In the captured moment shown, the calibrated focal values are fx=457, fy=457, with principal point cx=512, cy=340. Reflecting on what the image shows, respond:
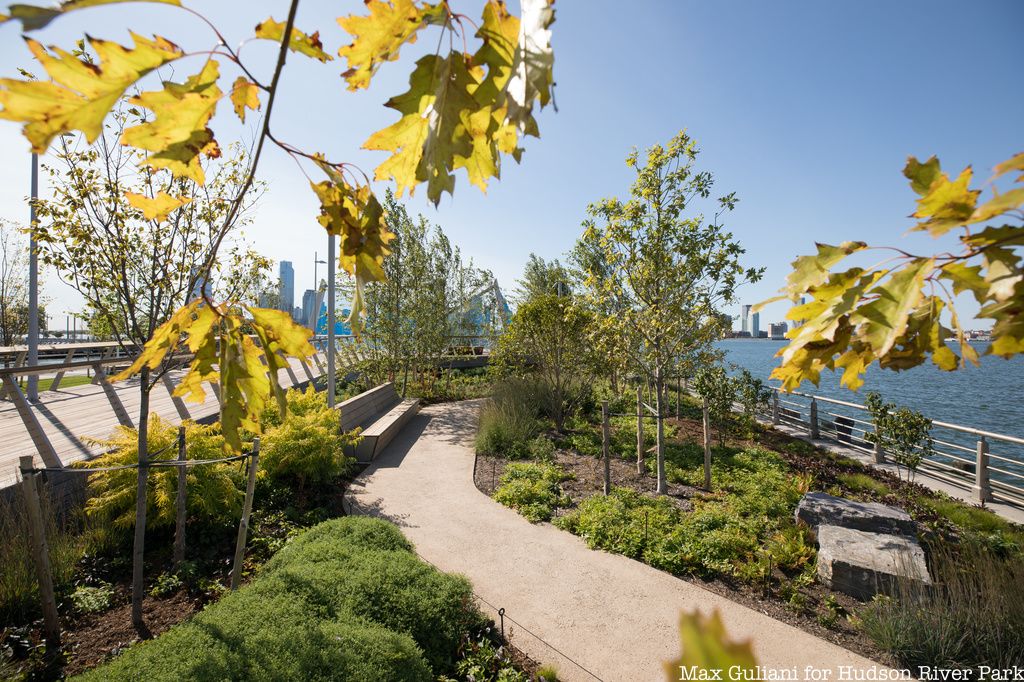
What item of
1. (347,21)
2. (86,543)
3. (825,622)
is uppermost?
(347,21)

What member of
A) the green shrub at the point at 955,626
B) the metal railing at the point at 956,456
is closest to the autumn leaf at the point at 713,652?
the metal railing at the point at 956,456

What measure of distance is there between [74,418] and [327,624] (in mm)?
7702

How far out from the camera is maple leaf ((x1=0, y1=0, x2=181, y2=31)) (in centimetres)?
50

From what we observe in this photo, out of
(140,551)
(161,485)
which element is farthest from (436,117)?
(161,485)

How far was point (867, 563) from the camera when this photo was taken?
4441mm

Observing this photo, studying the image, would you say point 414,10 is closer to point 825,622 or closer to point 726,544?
point 825,622

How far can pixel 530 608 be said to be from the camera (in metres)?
3.98

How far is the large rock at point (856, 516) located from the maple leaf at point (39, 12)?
7.22 metres

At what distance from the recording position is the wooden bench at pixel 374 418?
8.02m

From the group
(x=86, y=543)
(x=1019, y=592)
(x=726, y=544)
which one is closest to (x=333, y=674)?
(x=86, y=543)

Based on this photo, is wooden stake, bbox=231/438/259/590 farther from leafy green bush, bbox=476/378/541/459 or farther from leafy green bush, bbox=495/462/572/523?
leafy green bush, bbox=476/378/541/459

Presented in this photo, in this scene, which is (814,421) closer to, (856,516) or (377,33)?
(856,516)

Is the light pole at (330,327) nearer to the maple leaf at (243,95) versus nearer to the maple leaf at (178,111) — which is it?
the maple leaf at (243,95)

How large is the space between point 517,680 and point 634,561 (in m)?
2.16
